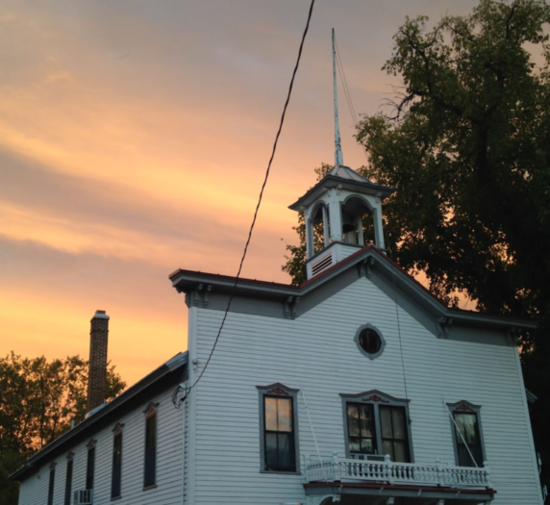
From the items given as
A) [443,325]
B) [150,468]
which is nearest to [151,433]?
[150,468]

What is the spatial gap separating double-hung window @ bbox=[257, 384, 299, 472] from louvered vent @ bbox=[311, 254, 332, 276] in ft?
18.3

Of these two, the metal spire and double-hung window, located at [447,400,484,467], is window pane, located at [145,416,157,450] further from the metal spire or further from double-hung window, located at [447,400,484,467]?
the metal spire

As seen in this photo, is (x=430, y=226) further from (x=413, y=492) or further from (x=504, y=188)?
(x=413, y=492)

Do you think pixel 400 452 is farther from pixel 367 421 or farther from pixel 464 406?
pixel 464 406

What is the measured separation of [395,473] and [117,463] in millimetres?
9594

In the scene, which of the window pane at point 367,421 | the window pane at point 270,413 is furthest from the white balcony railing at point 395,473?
the window pane at point 270,413

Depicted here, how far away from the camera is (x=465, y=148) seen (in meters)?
31.7

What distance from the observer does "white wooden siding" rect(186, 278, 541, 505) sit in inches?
752

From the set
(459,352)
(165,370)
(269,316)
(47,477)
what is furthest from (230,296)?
(47,477)

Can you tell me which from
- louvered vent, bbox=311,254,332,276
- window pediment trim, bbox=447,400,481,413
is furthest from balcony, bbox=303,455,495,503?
louvered vent, bbox=311,254,332,276

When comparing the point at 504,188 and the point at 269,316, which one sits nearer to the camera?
the point at 269,316

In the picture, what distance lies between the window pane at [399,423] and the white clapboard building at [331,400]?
5 centimetres

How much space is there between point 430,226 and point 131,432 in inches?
734

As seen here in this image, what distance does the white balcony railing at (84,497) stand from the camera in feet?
85.1
